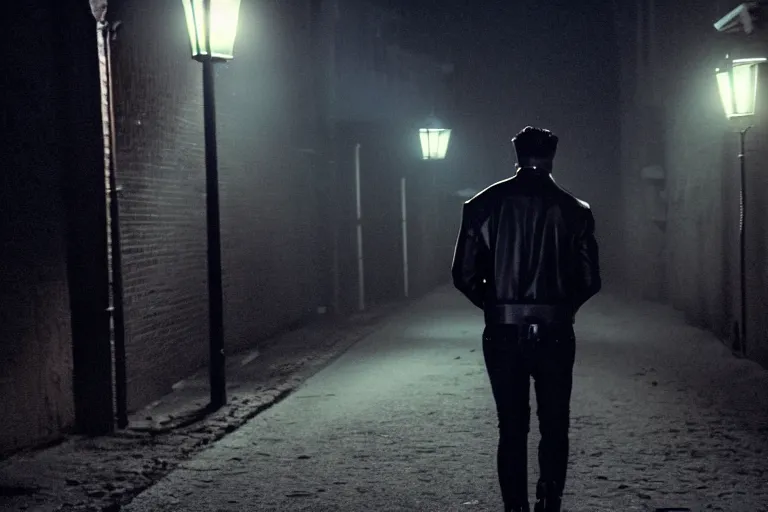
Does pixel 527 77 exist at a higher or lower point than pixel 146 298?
higher

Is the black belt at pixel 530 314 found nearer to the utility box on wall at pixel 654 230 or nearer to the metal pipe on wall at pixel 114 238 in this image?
the metal pipe on wall at pixel 114 238

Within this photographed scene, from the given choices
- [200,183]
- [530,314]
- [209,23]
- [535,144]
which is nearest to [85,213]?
[209,23]

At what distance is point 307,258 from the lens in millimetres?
16141

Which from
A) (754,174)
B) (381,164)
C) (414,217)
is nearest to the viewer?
(754,174)

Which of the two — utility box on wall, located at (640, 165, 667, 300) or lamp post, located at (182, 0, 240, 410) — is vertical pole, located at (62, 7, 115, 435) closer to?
lamp post, located at (182, 0, 240, 410)

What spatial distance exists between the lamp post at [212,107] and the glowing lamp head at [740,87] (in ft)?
18.8

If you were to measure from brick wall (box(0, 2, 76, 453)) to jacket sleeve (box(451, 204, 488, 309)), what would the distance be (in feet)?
11.7

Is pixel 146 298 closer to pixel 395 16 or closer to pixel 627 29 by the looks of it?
pixel 395 16

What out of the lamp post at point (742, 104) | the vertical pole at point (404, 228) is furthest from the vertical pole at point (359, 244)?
Result: the lamp post at point (742, 104)

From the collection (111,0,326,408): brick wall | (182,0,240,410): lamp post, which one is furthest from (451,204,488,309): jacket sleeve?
(111,0,326,408): brick wall

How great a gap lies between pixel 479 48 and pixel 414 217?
30.7 ft

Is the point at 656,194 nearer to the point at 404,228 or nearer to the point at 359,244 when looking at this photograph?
the point at 404,228

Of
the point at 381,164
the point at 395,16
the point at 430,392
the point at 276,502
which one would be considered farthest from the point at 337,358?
the point at 395,16

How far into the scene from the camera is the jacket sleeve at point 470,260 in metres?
4.46
